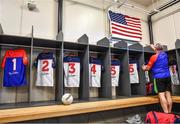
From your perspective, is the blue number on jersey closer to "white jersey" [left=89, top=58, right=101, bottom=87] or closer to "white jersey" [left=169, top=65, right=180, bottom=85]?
"white jersey" [left=89, top=58, right=101, bottom=87]

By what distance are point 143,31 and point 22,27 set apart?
11.4 ft

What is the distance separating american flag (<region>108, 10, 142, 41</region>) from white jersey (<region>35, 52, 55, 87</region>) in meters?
1.89

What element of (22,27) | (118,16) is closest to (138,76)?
(118,16)

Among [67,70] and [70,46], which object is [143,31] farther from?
[67,70]

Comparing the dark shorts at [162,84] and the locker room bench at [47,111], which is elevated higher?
the dark shorts at [162,84]

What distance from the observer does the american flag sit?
4121mm

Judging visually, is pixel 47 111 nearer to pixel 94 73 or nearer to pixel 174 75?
pixel 94 73

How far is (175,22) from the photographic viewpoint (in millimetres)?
4289

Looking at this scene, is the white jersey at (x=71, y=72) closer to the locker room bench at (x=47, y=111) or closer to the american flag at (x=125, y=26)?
the locker room bench at (x=47, y=111)

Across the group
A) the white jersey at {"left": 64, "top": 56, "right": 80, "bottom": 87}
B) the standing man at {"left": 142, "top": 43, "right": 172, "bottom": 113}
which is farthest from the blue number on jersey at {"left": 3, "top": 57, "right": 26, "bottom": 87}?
the standing man at {"left": 142, "top": 43, "right": 172, "bottom": 113}

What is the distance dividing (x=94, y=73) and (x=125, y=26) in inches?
72.7

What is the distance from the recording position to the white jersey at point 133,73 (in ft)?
12.0

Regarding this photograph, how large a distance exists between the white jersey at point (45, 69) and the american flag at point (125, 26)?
189cm

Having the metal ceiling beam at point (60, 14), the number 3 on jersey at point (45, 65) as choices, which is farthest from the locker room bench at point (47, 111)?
the metal ceiling beam at point (60, 14)
